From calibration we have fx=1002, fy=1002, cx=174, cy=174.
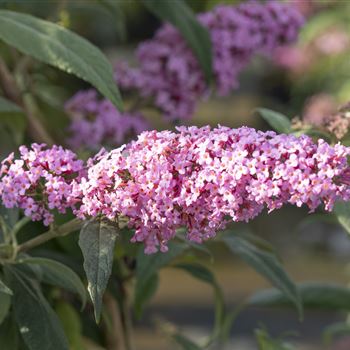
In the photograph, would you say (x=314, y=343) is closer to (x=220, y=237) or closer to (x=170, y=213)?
(x=220, y=237)

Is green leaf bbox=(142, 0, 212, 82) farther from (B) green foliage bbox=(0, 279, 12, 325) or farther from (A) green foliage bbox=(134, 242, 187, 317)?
(B) green foliage bbox=(0, 279, 12, 325)

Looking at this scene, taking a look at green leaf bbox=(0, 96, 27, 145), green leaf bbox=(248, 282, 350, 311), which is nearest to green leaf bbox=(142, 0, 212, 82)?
green leaf bbox=(0, 96, 27, 145)

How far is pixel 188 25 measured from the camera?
4.79 feet

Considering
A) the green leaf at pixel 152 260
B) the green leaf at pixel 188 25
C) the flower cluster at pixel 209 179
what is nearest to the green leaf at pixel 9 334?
the green leaf at pixel 152 260

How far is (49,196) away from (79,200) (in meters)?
0.03

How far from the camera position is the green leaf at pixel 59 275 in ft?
3.41

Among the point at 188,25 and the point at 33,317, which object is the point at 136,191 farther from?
the point at 188,25

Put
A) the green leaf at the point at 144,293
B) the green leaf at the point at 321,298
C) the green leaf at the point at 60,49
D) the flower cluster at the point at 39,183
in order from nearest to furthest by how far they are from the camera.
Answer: the flower cluster at the point at 39,183
the green leaf at the point at 60,49
the green leaf at the point at 144,293
the green leaf at the point at 321,298

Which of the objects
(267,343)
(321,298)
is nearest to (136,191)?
(267,343)

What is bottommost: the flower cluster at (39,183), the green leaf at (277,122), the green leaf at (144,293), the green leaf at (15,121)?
the green leaf at (144,293)

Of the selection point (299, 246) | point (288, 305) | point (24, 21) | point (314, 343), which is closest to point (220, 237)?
point (288, 305)

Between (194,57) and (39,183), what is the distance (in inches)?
24.7

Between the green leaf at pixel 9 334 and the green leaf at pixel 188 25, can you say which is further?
the green leaf at pixel 188 25

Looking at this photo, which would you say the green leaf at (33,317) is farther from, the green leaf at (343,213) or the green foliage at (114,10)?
the green foliage at (114,10)
